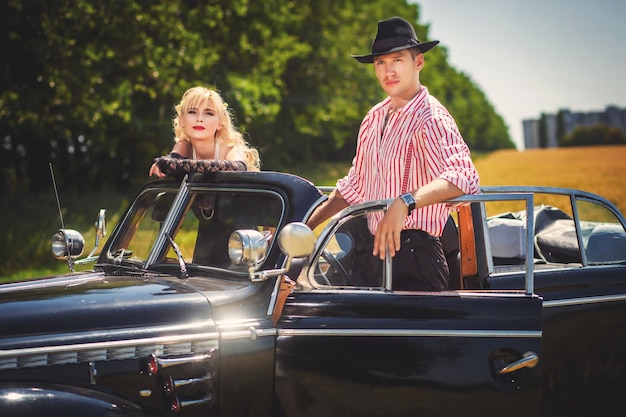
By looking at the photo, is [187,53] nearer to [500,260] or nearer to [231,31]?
[231,31]

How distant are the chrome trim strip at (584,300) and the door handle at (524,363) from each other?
82 cm

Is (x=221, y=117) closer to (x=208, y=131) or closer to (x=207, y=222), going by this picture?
(x=208, y=131)

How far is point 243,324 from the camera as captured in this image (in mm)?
3412

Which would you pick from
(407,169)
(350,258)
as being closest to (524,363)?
(350,258)

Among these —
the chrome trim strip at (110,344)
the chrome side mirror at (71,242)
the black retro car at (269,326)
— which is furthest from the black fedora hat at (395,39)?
the chrome side mirror at (71,242)

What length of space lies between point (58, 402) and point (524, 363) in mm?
1922

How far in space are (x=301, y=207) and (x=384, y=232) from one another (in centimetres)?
44

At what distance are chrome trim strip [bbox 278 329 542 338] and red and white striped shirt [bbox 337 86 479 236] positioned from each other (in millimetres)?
589

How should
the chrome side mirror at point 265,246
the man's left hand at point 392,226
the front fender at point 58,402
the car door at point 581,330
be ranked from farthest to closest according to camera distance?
the car door at point 581,330 → the man's left hand at point 392,226 → the chrome side mirror at point 265,246 → the front fender at point 58,402

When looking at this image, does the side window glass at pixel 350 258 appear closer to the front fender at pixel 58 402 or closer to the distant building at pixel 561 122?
the front fender at pixel 58 402

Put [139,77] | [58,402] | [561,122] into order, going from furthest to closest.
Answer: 1. [561,122]
2. [139,77]
3. [58,402]

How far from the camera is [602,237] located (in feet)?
17.2

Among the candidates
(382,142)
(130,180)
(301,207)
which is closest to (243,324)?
(301,207)

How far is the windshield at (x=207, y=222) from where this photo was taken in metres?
3.97
